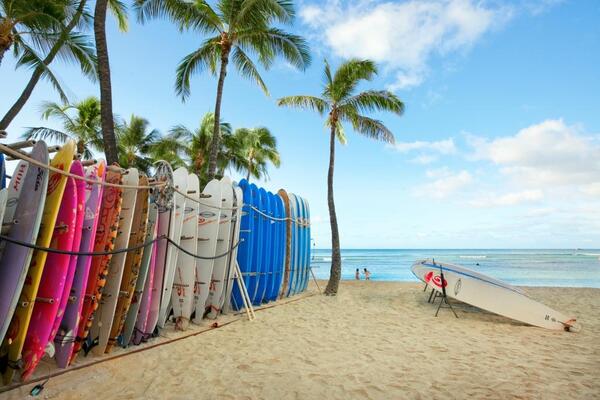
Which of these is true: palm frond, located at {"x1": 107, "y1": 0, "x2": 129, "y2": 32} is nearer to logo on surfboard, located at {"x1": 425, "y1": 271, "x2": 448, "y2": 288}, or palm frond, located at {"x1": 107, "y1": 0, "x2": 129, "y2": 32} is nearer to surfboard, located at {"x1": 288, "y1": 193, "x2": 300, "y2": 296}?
surfboard, located at {"x1": 288, "y1": 193, "x2": 300, "y2": 296}

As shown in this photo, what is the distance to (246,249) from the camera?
6.32m

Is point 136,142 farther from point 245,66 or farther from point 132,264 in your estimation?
point 132,264

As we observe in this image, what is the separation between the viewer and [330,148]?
34.2ft

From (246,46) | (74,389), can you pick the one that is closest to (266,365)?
(74,389)

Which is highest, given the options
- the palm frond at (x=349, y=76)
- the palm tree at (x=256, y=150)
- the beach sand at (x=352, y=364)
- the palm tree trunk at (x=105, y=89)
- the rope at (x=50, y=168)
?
the palm tree at (x=256, y=150)

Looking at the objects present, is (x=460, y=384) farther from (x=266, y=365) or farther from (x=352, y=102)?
(x=352, y=102)

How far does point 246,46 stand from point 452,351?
9.52 metres

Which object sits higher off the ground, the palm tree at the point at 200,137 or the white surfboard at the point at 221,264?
the palm tree at the point at 200,137

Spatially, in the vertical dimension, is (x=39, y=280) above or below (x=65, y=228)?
below

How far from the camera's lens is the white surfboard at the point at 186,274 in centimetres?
482

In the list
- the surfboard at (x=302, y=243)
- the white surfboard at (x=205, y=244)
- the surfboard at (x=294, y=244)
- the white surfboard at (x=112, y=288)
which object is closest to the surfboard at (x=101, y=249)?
the white surfboard at (x=112, y=288)

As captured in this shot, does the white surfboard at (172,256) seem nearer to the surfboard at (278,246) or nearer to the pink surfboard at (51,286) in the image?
the pink surfboard at (51,286)

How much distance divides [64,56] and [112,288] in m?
9.84

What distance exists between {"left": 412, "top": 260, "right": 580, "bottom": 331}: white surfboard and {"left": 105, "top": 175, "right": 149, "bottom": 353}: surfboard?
18.3 feet
